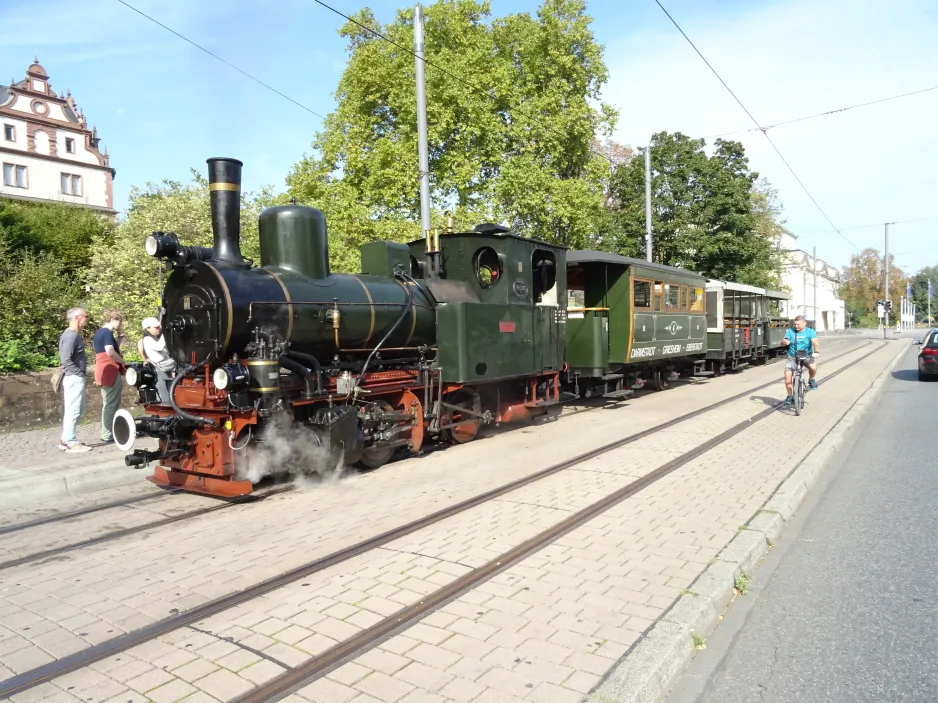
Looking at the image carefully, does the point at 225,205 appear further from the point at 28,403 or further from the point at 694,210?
the point at 694,210

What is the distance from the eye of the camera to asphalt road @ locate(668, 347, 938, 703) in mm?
3041

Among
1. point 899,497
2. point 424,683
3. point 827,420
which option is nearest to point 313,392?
point 424,683

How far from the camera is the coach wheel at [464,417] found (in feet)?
29.7

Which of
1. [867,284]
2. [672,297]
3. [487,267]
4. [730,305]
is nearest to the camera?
[487,267]

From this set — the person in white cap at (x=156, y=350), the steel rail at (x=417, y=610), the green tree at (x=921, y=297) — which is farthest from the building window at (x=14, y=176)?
the green tree at (x=921, y=297)

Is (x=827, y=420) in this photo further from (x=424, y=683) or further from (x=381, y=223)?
(x=381, y=223)

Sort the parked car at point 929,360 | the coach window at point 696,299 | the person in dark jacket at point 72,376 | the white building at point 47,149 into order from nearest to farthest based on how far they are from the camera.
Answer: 1. the person in dark jacket at point 72,376
2. the coach window at point 696,299
3. the parked car at point 929,360
4. the white building at point 47,149

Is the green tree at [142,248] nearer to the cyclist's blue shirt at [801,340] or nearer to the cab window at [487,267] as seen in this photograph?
the cab window at [487,267]

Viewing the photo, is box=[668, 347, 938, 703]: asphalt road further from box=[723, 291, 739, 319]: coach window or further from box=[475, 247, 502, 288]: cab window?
box=[723, 291, 739, 319]: coach window

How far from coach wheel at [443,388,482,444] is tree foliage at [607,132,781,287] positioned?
1999 centimetres

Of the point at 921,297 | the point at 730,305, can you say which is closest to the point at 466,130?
the point at 730,305

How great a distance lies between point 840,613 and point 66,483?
7.08 metres

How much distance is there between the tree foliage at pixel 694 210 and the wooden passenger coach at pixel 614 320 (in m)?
14.0

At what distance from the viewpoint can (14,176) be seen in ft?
127
